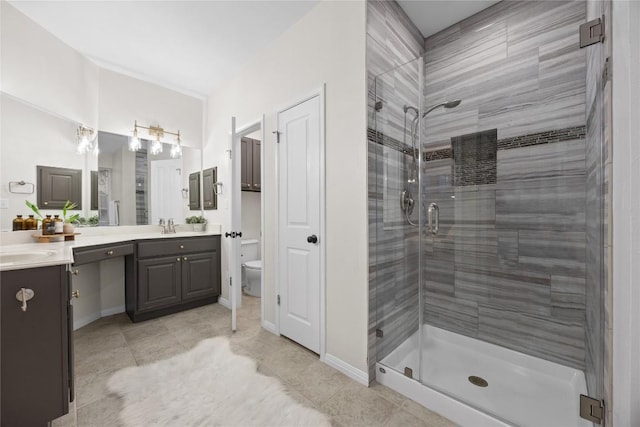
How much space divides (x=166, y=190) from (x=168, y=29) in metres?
Result: 1.80

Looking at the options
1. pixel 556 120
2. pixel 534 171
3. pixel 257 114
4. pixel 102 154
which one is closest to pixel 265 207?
pixel 257 114

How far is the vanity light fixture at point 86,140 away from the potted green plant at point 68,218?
0.55 meters

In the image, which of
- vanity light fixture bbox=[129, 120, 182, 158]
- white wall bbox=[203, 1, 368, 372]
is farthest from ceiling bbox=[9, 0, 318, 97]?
vanity light fixture bbox=[129, 120, 182, 158]

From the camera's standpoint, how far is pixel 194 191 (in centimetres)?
351

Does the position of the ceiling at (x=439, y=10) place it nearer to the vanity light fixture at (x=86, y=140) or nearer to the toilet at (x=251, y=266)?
the toilet at (x=251, y=266)

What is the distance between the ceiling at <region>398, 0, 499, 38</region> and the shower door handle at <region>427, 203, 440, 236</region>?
5.26ft

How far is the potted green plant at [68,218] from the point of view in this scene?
240 centimetres

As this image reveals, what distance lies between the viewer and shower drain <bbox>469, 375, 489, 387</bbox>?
5.45 ft

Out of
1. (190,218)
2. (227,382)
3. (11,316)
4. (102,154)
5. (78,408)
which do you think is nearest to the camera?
(11,316)

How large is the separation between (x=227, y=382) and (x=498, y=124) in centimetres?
272

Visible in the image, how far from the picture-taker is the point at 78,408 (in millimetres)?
1506

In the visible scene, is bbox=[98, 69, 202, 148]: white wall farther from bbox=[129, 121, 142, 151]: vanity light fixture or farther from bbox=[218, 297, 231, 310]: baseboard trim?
bbox=[218, 297, 231, 310]: baseboard trim
